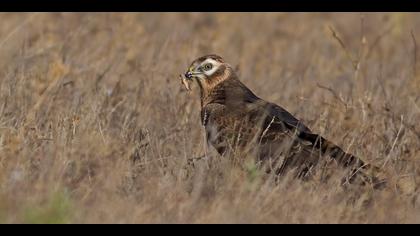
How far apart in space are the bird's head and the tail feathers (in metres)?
1.60

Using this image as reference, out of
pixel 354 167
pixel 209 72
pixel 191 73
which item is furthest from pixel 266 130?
pixel 191 73

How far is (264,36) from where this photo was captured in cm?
1427

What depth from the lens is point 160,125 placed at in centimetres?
833

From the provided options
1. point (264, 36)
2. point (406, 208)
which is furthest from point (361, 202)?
point (264, 36)

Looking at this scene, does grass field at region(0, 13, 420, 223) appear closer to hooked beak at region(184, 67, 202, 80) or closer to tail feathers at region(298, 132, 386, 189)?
tail feathers at region(298, 132, 386, 189)

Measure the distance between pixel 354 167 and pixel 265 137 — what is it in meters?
0.81

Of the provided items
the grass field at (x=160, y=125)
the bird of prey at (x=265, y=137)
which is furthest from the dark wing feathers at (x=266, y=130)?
the grass field at (x=160, y=125)

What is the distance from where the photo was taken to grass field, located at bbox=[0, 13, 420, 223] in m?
5.82

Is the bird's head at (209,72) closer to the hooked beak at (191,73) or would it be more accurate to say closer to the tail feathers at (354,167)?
the hooked beak at (191,73)

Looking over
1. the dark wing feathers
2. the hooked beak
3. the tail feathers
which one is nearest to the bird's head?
the hooked beak

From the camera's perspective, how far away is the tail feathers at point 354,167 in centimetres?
655

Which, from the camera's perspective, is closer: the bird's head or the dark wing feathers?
the dark wing feathers

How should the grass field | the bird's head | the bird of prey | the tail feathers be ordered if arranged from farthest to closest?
the bird's head, the bird of prey, the tail feathers, the grass field

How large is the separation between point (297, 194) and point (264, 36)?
8.42m
